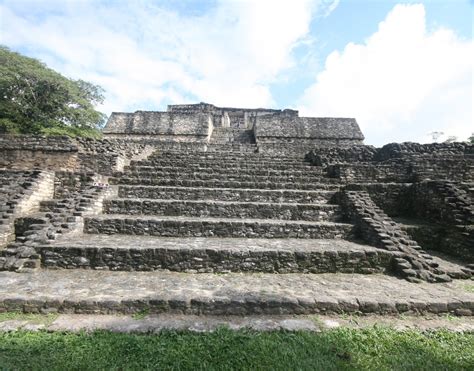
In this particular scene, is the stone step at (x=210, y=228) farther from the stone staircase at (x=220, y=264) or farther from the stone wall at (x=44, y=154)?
the stone wall at (x=44, y=154)

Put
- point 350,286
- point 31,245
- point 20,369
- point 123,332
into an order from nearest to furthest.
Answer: point 20,369
point 123,332
point 350,286
point 31,245

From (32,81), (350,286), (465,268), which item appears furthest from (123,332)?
(32,81)

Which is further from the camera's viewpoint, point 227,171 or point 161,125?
point 161,125

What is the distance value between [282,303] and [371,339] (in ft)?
3.57

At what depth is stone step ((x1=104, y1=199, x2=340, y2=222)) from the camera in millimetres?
7020

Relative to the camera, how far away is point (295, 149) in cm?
1667

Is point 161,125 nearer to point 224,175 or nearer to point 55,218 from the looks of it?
point 224,175

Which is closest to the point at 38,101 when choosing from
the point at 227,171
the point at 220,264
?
the point at 227,171

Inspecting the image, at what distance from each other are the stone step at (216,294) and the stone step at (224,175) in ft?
16.1

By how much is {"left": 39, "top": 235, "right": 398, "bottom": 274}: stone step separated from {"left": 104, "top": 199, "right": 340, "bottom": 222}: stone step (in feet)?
5.93

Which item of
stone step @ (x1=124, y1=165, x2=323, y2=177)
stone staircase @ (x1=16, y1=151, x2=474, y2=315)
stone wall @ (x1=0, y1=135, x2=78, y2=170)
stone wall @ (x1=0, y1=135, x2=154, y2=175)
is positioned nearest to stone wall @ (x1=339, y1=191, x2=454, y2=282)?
stone staircase @ (x1=16, y1=151, x2=474, y2=315)

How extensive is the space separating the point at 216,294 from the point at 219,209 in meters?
3.38

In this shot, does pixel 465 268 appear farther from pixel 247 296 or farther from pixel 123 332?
pixel 123 332

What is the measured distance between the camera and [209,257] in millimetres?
4898
